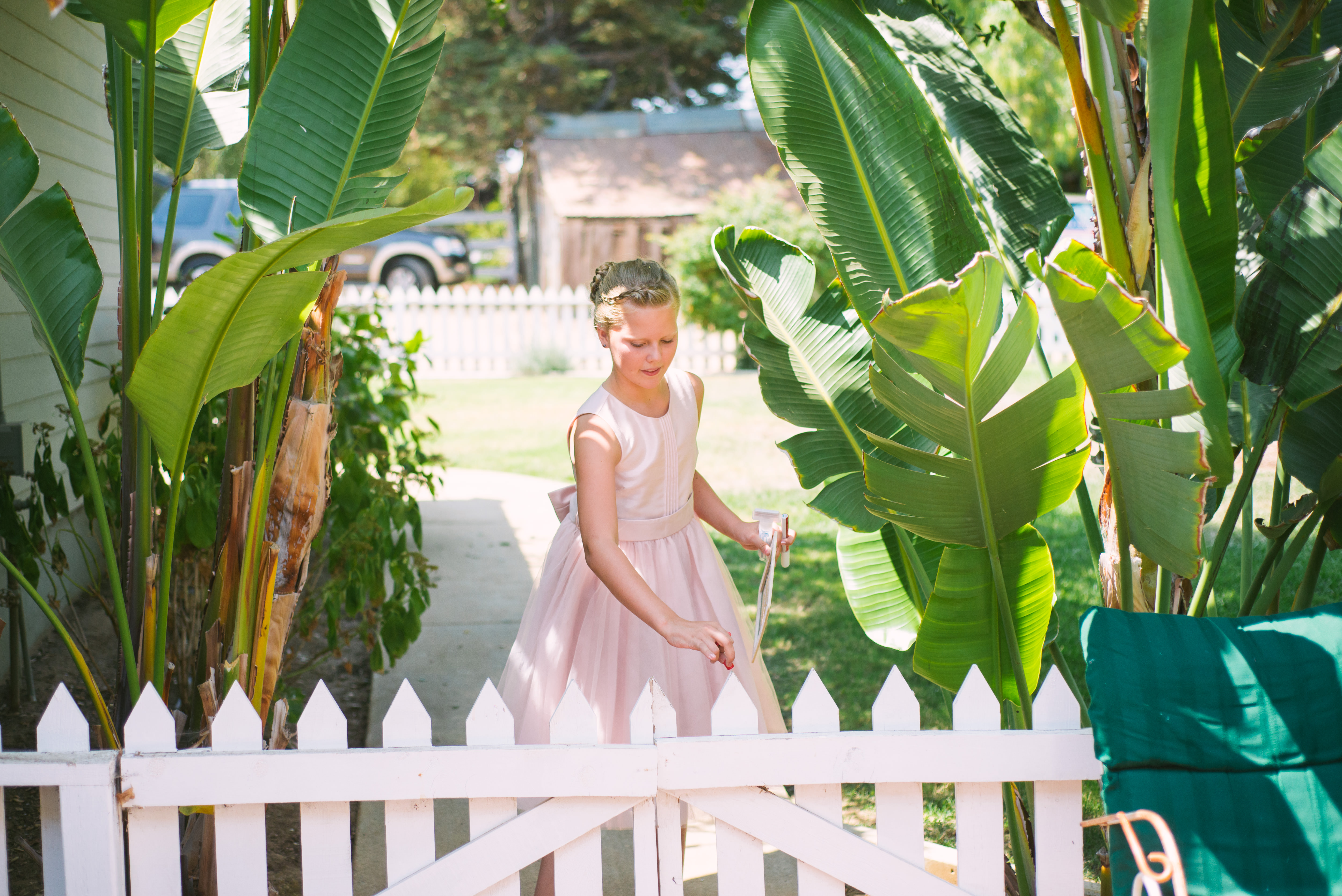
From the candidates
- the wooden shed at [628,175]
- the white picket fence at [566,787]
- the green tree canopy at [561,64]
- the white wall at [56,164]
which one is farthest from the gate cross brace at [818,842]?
the green tree canopy at [561,64]

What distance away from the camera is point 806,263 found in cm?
243

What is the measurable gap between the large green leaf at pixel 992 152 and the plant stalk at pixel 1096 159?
0.39 metres

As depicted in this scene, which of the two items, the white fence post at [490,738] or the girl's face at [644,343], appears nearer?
the white fence post at [490,738]

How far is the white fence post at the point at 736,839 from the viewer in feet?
6.14

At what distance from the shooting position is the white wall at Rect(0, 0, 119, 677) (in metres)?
4.13

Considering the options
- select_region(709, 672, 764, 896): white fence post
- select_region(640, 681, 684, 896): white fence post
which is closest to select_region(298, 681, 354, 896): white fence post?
select_region(640, 681, 684, 896): white fence post

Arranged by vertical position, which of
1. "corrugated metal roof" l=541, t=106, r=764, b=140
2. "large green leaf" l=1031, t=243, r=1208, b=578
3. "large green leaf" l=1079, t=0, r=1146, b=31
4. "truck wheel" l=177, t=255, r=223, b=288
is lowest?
"large green leaf" l=1031, t=243, r=1208, b=578

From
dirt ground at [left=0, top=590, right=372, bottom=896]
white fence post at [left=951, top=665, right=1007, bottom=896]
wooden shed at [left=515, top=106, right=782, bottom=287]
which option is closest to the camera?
white fence post at [left=951, top=665, right=1007, bottom=896]

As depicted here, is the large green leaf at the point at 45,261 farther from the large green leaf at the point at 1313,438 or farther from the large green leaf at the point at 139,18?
the large green leaf at the point at 1313,438

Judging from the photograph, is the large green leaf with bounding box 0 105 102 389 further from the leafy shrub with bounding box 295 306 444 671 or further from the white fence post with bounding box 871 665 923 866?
the white fence post with bounding box 871 665 923 866

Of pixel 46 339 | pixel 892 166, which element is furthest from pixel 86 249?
pixel 892 166

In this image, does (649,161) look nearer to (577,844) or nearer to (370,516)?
(370,516)

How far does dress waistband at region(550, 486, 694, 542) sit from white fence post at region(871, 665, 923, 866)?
0.69 m

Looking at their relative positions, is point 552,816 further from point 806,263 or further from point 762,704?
point 806,263
